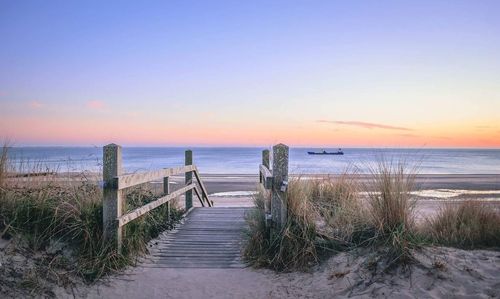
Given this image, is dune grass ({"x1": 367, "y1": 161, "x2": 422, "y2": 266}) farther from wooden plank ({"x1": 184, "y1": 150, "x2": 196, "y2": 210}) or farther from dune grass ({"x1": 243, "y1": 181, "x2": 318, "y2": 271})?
wooden plank ({"x1": 184, "y1": 150, "x2": 196, "y2": 210})

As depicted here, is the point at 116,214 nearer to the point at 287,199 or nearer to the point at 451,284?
the point at 287,199

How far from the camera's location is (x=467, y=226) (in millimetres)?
5844

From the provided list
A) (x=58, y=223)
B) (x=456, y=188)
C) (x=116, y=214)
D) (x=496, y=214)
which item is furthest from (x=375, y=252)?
(x=456, y=188)

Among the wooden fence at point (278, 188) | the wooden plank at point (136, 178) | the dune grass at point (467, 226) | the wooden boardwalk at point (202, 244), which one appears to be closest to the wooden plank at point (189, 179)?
the wooden boardwalk at point (202, 244)

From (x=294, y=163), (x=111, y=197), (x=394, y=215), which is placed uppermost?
(x=111, y=197)

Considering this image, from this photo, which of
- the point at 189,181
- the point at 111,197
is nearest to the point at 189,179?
the point at 189,181

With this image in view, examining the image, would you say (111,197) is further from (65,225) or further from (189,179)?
(189,179)

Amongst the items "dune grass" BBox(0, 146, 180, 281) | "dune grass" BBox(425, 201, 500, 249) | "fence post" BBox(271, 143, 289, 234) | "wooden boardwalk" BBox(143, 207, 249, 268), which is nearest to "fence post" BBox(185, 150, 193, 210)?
"wooden boardwalk" BBox(143, 207, 249, 268)

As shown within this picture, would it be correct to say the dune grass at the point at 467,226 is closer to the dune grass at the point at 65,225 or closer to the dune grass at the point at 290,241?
the dune grass at the point at 290,241

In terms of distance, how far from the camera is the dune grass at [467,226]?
18.4ft

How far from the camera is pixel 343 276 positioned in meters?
4.92

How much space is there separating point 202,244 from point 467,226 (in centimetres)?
409

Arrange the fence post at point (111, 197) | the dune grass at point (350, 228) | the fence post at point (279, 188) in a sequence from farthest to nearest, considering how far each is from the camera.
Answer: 1. the fence post at point (279, 188)
2. the fence post at point (111, 197)
3. the dune grass at point (350, 228)

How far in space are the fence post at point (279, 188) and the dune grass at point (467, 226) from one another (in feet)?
6.71
